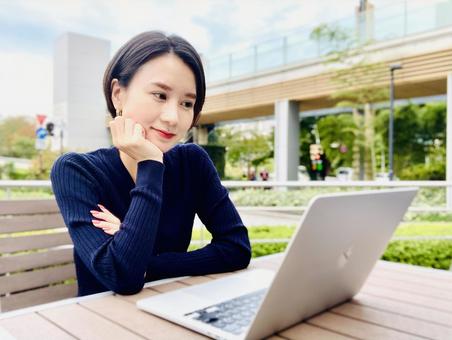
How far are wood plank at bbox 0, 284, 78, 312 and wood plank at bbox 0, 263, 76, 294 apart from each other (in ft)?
0.06

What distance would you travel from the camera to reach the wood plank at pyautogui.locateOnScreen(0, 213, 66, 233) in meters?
1.42

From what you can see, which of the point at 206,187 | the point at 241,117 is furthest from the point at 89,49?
the point at 206,187

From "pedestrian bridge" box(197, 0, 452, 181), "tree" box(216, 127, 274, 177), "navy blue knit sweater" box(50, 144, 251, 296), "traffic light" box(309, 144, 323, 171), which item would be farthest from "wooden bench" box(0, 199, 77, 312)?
"traffic light" box(309, 144, 323, 171)

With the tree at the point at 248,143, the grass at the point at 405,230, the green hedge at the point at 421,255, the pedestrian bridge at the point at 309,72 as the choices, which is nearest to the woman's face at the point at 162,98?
the green hedge at the point at 421,255

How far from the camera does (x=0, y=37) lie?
1246 inches

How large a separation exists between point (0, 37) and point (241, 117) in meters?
21.5

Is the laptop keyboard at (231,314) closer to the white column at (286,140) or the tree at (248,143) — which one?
the white column at (286,140)

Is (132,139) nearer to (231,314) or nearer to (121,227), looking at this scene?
(121,227)

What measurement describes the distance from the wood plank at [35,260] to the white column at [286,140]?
1448cm

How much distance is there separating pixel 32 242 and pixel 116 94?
0.58 m

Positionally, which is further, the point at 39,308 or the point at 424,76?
the point at 424,76

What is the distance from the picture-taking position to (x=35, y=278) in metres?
1.45

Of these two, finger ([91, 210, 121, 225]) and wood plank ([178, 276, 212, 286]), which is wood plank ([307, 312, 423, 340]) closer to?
wood plank ([178, 276, 212, 286])

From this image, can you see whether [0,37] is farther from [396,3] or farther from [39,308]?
[39,308]
